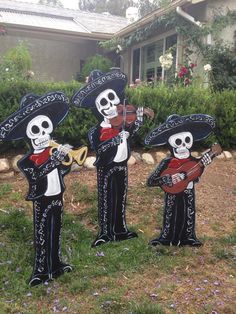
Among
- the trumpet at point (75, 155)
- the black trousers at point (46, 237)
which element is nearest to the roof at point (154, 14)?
the trumpet at point (75, 155)

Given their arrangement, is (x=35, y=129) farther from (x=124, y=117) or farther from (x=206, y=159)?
(x=206, y=159)

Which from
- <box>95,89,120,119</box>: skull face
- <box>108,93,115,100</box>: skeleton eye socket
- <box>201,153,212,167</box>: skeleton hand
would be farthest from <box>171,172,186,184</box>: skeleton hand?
<box>108,93,115,100</box>: skeleton eye socket

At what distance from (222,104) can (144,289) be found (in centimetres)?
440

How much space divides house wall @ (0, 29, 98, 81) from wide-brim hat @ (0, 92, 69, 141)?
31.5 ft

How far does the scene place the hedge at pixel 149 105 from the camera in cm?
608

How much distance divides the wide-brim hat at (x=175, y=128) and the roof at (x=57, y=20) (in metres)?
9.23

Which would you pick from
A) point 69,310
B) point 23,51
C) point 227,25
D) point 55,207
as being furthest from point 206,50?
point 69,310

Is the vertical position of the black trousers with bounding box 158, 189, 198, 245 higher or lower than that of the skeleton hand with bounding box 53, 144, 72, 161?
lower

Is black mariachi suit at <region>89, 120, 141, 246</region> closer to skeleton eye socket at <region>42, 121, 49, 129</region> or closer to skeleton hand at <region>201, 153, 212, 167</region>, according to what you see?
skeleton eye socket at <region>42, 121, 49, 129</region>

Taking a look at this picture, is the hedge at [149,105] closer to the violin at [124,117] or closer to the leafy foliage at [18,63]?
the violin at [124,117]

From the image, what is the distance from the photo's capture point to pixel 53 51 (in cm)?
1380

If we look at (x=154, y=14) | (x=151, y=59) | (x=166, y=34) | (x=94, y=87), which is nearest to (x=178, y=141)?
(x=94, y=87)

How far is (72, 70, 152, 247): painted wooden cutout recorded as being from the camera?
393 centimetres

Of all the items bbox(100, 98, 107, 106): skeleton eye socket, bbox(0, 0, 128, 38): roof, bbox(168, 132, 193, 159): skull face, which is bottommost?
bbox(168, 132, 193, 159): skull face
